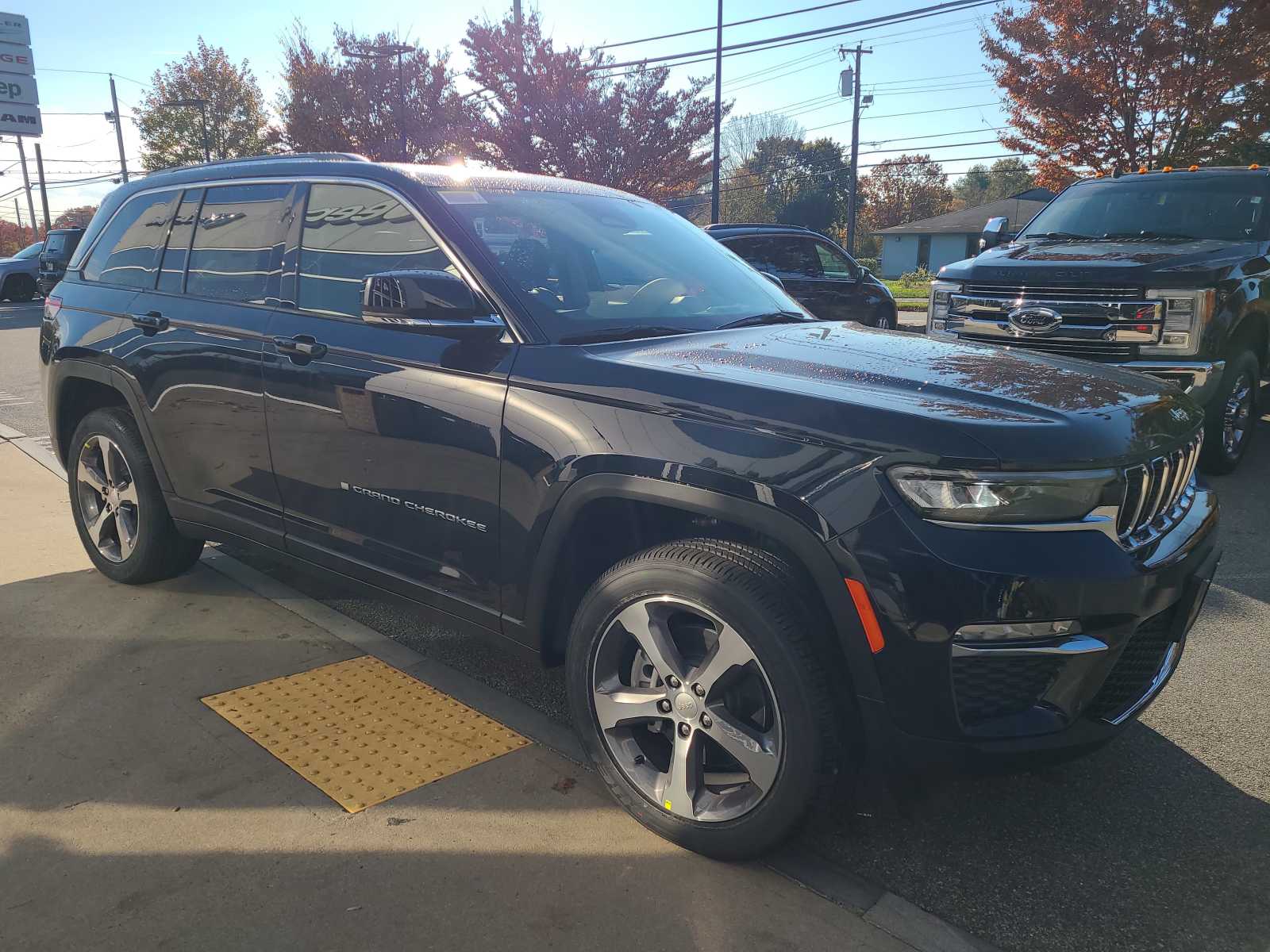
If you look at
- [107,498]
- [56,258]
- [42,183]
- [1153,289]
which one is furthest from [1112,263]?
[42,183]

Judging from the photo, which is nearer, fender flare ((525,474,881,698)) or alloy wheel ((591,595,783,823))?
fender flare ((525,474,881,698))

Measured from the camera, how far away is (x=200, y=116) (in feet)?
127

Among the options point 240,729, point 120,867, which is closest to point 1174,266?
point 240,729

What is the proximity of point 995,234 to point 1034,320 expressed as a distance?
1745 millimetres

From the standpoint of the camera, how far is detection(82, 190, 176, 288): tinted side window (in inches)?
167

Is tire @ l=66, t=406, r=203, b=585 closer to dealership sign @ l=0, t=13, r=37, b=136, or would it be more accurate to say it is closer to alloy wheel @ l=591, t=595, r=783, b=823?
alloy wheel @ l=591, t=595, r=783, b=823

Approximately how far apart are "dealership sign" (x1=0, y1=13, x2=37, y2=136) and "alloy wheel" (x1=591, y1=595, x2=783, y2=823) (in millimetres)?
37719

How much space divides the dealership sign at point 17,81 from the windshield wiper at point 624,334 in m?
37.1

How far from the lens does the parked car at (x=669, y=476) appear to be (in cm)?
216

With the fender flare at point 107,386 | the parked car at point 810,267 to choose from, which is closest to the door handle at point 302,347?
the fender flare at point 107,386

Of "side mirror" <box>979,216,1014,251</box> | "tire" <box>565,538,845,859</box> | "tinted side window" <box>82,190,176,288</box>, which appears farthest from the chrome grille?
"tinted side window" <box>82,190,176,288</box>

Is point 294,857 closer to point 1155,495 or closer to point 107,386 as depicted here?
point 1155,495

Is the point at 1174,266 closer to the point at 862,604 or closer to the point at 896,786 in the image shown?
the point at 896,786

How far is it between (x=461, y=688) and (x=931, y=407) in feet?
6.64
